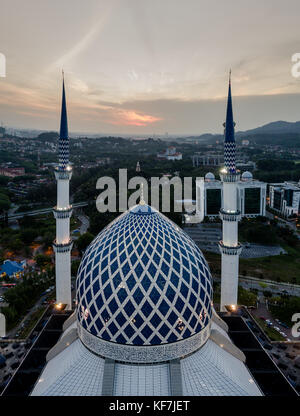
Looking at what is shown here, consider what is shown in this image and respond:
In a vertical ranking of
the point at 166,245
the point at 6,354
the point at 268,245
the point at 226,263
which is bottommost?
the point at 6,354

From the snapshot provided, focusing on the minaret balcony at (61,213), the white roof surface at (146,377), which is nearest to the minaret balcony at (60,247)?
the minaret balcony at (61,213)

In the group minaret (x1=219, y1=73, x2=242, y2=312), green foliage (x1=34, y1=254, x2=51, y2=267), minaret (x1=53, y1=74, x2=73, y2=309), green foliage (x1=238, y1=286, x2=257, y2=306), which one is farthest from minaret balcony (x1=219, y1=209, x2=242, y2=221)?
green foliage (x1=34, y1=254, x2=51, y2=267)

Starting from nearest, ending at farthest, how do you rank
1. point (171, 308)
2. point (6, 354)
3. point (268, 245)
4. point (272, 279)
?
point (171, 308) → point (6, 354) → point (272, 279) → point (268, 245)

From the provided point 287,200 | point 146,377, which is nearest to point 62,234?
point 146,377

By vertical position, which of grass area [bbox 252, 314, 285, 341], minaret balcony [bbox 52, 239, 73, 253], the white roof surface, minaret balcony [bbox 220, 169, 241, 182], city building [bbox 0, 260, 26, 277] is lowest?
grass area [bbox 252, 314, 285, 341]

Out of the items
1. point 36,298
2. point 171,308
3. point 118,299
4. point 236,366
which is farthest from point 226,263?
point 36,298

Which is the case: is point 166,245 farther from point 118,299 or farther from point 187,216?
point 187,216

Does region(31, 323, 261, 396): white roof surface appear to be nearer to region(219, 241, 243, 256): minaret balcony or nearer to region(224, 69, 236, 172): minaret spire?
region(219, 241, 243, 256): minaret balcony

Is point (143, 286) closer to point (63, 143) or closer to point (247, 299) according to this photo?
point (63, 143)
